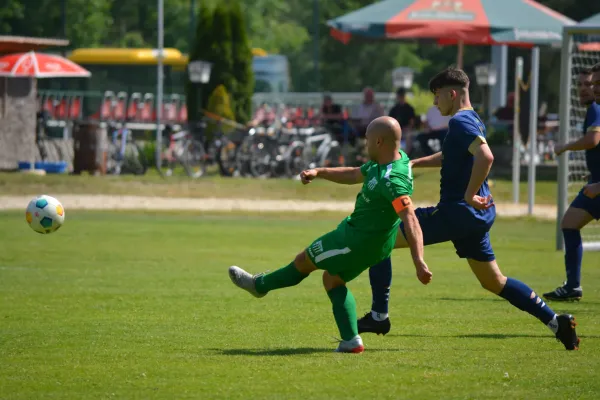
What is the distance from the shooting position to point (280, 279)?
820 cm

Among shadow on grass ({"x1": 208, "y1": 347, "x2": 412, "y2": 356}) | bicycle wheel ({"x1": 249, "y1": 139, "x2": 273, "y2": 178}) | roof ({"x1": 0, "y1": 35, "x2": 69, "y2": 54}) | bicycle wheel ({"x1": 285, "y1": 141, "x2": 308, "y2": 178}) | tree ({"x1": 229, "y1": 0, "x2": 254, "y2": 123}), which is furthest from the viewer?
tree ({"x1": 229, "y1": 0, "x2": 254, "y2": 123})

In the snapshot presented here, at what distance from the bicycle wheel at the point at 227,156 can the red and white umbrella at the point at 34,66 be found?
3737mm

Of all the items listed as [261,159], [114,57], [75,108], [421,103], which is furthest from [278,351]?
[421,103]

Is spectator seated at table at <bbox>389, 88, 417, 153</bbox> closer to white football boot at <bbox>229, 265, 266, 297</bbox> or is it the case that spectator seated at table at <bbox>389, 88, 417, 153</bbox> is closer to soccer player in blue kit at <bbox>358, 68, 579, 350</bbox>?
soccer player in blue kit at <bbox>358, 68, 579, 350</bbox>

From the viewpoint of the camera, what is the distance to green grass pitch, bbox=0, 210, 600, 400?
22.8 feet

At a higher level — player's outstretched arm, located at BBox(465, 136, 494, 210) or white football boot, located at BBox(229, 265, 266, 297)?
player's outstretched arm, located at BBox(465, 136, 494, 210)

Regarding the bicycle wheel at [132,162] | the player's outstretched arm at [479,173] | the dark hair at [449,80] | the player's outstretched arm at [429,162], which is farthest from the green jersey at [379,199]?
the bicycle wheel at [132,162]

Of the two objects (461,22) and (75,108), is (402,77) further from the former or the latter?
(75,108)

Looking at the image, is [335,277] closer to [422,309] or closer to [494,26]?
[422,309]

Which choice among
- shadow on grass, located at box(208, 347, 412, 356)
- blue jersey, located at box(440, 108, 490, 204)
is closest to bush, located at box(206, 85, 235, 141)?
blue jersey, located at box(440, 108, 490, 204)

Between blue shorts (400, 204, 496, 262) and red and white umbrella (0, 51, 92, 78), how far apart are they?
818 inches

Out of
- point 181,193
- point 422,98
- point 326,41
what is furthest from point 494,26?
point 326,41

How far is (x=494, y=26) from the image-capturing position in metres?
26.2

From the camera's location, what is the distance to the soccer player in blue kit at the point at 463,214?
8508 mm
